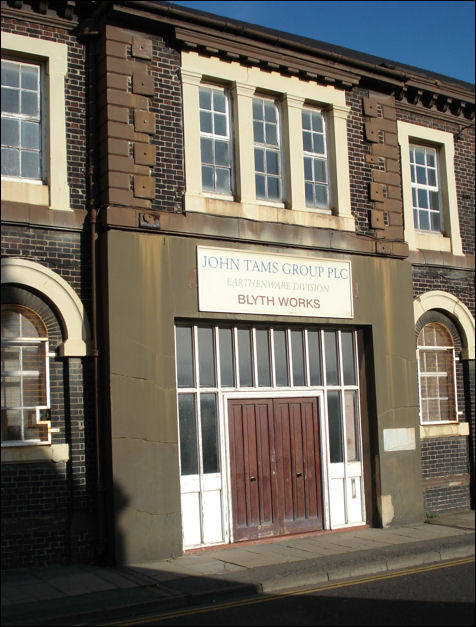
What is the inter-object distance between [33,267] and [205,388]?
313 cm

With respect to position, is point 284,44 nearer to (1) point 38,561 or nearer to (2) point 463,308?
(2) point 463,308

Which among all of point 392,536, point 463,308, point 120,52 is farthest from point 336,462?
point 120,52

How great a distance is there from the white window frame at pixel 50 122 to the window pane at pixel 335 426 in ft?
17.6

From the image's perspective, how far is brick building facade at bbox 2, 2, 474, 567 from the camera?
11.2 m

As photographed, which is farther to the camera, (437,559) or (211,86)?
(211,86)

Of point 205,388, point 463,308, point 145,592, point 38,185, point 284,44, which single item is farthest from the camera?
point 463,308

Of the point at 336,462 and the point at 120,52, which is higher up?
the point at 120,52

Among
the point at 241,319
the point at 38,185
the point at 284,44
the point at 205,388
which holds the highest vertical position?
the point at 284,44

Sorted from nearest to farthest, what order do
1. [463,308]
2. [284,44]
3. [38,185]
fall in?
[38,185] → [284,44] → [463,308]

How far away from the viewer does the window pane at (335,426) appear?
537 inches

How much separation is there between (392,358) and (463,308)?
2377 millimetres

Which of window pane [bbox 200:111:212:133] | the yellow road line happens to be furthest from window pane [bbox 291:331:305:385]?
the yellow road line

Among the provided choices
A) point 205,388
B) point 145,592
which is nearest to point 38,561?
point 145,592

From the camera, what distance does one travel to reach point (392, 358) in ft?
46.5
